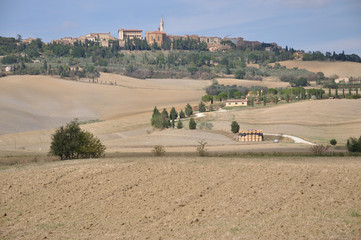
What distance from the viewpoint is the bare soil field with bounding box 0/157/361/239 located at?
1902cm

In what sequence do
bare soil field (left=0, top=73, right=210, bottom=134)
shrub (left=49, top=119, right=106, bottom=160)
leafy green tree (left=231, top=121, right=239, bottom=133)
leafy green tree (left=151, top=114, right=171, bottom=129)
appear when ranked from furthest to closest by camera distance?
1. bare soil field (left=0, top=73, right=210, bottom=134)
2. leafy green tree (left=151, top=114, right=171, bottom=129)
3. leafy green tree (left=231, top=121, right=239, bottom=133)
4. shrub (left=49, top=119, right=106, bottom=160)

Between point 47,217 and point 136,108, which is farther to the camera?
point 136,108

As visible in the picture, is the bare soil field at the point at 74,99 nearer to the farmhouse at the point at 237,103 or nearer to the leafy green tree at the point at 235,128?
the farmhouse at the point at 237,103

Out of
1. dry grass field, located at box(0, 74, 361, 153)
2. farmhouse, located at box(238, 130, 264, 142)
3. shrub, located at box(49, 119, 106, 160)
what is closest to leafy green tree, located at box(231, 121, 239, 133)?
dry grass field, located at box(0, 74, 361, 153)

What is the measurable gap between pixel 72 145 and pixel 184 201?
1994 cm

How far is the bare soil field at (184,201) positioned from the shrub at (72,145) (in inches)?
414

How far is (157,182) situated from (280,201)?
23.4 feet

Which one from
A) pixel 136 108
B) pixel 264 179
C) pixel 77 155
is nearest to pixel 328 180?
pixel 264 179

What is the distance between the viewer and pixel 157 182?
84.7 feet

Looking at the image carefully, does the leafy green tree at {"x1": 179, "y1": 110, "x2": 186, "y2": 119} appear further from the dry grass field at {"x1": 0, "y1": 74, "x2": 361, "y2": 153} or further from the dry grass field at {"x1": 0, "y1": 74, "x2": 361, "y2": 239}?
the dry grass field at {"x1": 0, "y1": 74, "x2": 361, "y2": 239}

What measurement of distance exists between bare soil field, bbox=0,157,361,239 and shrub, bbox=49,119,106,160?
34.5 ft

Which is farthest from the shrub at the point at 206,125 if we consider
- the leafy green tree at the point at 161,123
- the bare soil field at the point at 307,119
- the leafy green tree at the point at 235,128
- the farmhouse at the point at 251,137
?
the farmhouse at the point at 251,137

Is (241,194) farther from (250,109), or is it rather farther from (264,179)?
(250,109)

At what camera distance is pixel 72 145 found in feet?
132
